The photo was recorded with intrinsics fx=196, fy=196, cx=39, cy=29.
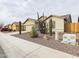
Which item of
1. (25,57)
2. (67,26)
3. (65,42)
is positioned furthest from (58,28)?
(25,57)

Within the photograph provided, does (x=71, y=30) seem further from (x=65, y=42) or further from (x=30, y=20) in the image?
(x=65, y=42)

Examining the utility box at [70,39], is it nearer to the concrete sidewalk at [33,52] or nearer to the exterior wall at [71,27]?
the concrete sidewalk at [33,52]

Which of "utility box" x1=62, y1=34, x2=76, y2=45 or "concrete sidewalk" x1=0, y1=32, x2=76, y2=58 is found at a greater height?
"utility box" x1=62, y1=34, x2=76, y2=45

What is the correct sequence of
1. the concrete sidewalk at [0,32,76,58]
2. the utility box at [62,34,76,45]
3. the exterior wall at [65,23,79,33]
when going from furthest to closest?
the exterior wall at [65,23,79,33] < the utility box at [62,34,76,45] < the concrete sidewalk at [0,32,76,58]

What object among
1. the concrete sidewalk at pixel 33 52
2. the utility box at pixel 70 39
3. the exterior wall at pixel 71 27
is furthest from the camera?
the exterior wall at pixel 71 27

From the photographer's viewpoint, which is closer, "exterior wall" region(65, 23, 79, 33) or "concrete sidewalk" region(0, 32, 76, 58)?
"concrete sidewalk" region(0, 32, 76, 58)

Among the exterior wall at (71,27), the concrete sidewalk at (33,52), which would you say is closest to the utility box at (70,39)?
the concrete sidewalk at (33,52)

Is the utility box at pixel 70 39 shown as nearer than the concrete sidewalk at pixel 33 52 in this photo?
No

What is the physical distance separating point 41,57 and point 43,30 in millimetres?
24454

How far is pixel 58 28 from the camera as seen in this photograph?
41.9 meters

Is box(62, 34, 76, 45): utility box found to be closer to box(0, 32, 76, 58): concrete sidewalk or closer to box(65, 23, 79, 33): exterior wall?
box(0, 32, 76, 58): concrete sidewalk

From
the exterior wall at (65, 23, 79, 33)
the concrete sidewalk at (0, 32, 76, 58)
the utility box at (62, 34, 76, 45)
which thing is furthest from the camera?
the exterior wall at (65, 23, 79, 33)

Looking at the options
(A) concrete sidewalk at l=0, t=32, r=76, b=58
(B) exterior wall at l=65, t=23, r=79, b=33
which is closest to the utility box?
(A) concrete sidewalk at l=0, t=32, r=76, b=58

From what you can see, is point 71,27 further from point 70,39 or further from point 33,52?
point 33,52
